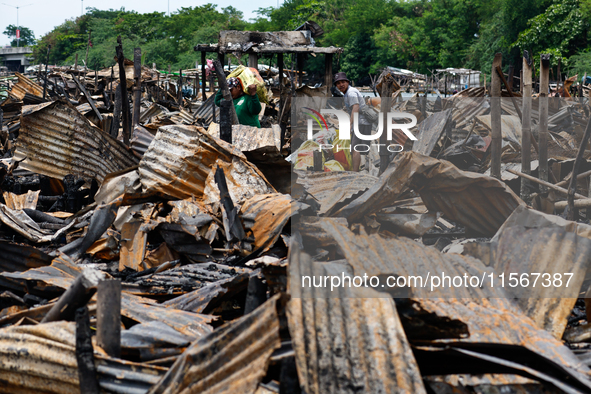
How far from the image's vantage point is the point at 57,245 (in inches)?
176

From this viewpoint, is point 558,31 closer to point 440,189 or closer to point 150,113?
point 150,113

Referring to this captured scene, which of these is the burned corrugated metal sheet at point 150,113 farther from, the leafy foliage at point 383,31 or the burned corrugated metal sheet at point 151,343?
the burned corrugated metal sheet at point 151,343

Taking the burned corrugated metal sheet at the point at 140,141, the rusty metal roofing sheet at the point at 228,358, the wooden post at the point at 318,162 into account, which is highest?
the burned corrugated metal sheet at the point at 140,141

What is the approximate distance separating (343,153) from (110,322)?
523 centimetres

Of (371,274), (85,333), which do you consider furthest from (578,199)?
(85,333)

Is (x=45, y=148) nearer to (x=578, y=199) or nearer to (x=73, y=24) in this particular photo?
(x=578, y=199)

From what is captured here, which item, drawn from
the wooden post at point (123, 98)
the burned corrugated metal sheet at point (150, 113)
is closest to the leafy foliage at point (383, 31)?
the burned corrugated metal sheet at point (150, 113)

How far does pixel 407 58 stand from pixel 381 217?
50096 mm

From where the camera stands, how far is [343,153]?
23.2ft

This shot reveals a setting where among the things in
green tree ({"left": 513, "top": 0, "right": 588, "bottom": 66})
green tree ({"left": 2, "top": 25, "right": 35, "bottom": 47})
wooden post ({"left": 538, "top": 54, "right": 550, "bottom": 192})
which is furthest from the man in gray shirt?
green tree ({"left": 2, "top": 25, "right": 35, "bottom": 47})

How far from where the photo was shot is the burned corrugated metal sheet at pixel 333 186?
4.01 metres

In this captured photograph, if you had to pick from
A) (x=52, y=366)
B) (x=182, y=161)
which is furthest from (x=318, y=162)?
(x=52, y=366)

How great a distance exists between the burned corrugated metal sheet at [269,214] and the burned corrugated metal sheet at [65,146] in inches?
78.2

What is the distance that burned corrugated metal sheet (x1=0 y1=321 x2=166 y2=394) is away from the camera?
2.03 m
